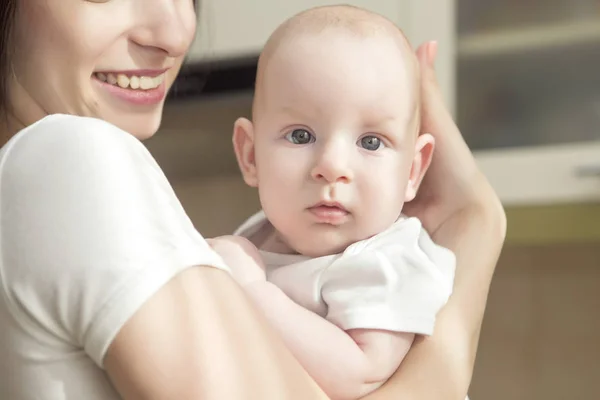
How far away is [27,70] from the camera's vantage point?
2.38 ft

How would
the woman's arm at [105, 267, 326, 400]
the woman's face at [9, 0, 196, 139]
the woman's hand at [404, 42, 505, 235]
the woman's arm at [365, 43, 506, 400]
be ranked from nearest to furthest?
1. the woman's arm at [105, 267, 326, 400]
2. the woman's face at [9, 0, 196, 139]
3. the woman's arm at [365, 43, 506, 400]
4. the woman's hand at [404, 42, 505, 235]

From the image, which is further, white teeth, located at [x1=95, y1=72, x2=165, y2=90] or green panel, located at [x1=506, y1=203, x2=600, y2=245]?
green panel, located at [x1=506, y1=203, x2=600, y2=245]

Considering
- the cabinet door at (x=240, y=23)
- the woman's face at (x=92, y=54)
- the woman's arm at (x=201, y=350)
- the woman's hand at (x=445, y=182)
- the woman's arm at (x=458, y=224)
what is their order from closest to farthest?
the woman's arm at (x=201, y=350) < the woman's face at (x=92, y=54) < the woman's arm at (x=458, y=224) < the woman's hand at (x=445, y=182) < the cabinet door at (x=240, y=23)

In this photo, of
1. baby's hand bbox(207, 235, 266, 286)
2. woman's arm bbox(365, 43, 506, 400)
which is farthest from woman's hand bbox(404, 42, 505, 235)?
baby's hand bbox(207, 235, 266, 286)

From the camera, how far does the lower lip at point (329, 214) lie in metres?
0.75

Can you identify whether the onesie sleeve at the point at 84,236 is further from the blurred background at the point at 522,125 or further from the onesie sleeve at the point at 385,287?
the blurred background at the point at 522,125

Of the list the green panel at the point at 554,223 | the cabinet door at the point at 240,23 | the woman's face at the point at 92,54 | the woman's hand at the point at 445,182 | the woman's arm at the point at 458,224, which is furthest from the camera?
the cabinet door at the point at 240,23

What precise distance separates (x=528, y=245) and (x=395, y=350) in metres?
1.14

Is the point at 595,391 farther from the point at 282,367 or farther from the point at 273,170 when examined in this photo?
the point at 282,367

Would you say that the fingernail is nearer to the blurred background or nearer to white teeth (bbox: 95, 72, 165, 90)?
white teeth (bbox: 95, 72, 165, 90)

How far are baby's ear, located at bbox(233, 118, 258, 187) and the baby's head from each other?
1.4 inches

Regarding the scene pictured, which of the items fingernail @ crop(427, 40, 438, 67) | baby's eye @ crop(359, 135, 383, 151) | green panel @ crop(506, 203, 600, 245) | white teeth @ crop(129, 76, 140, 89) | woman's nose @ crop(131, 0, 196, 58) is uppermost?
woman's nose @ crop(131, 0, 196, 58)

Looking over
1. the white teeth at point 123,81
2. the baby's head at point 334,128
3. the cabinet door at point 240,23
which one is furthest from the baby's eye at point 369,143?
the cabinet door at point 240,23

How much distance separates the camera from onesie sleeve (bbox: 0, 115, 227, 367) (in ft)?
1.69
